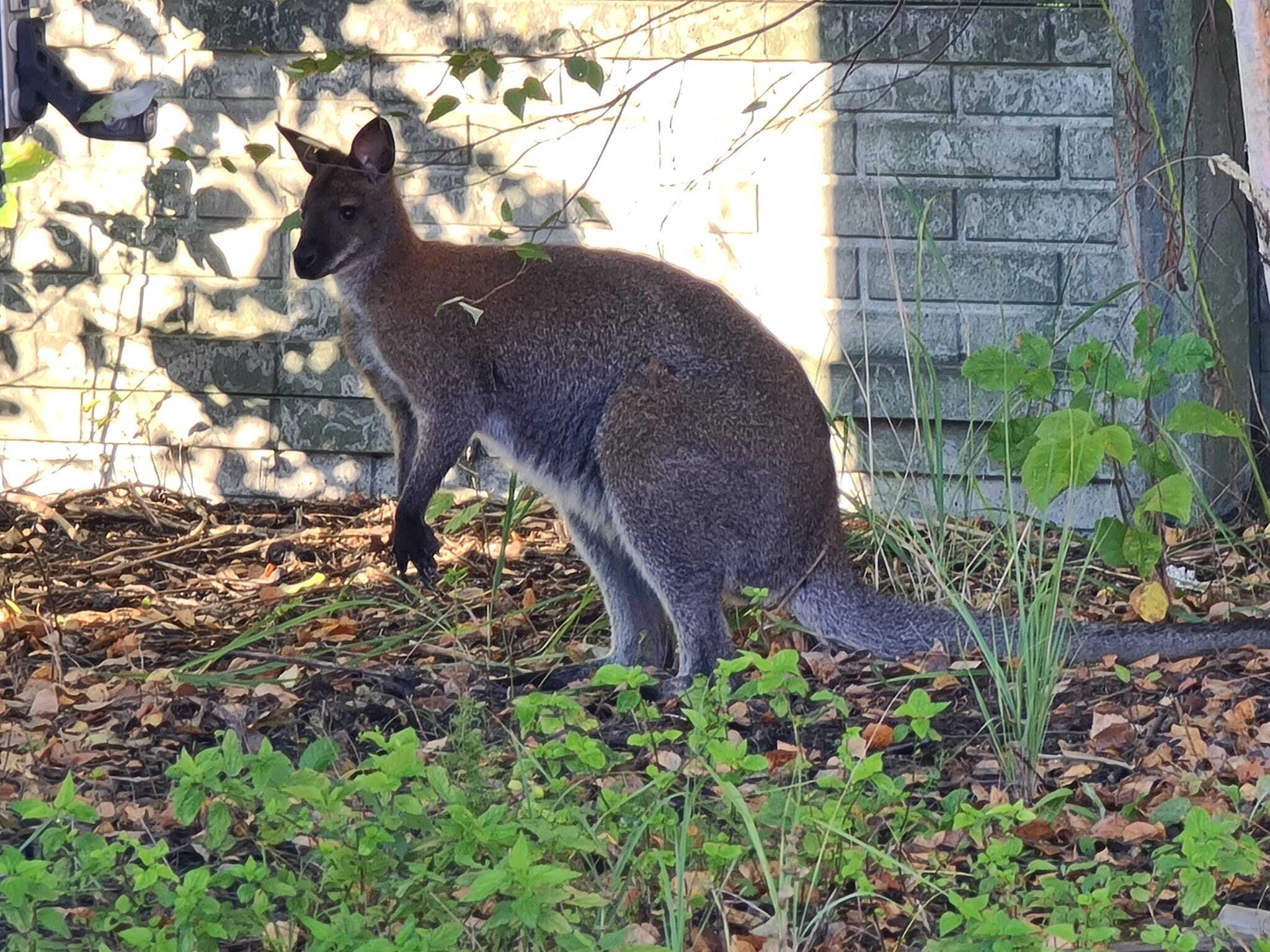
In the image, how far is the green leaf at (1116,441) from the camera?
3980mm

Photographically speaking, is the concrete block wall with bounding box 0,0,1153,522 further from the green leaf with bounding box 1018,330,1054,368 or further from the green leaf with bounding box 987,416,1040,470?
the green leaf with bounding box 1018,330,1054,368

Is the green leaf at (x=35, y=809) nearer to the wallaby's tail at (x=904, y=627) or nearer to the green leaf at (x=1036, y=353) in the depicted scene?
the wallaby's tail at (x=904, y=627)

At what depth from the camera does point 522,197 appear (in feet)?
21.1

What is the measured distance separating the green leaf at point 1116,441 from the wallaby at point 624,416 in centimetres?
46

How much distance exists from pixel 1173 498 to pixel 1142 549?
33cm

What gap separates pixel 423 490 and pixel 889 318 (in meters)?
2.43

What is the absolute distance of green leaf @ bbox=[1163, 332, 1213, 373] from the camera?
4.14 m

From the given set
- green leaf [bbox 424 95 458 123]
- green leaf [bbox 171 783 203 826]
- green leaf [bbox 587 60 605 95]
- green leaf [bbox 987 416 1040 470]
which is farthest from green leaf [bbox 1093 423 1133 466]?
green leaf [bbox 171 783 203 826]

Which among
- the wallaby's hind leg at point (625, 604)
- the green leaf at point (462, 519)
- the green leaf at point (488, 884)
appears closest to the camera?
the green leaf at point (488, 884)

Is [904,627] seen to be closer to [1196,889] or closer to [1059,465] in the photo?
[1059,465]

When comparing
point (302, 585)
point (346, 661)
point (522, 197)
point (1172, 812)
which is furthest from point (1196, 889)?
point (522, 197)

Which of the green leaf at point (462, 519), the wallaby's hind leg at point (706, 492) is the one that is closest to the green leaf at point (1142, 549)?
the wallaby's hind leg at point (706, 492)

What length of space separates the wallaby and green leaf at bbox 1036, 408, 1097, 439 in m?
0.53

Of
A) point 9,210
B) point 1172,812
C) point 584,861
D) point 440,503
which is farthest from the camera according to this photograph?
point 9,210
